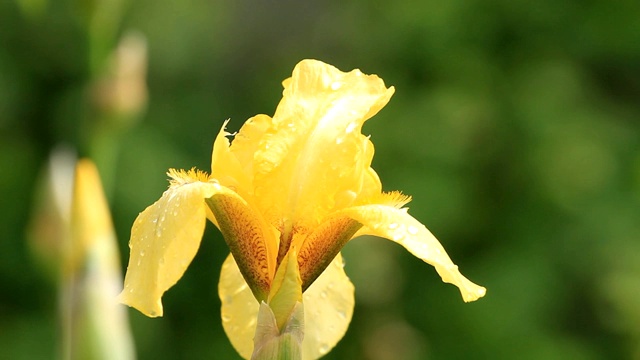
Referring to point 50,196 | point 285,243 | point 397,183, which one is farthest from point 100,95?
point 397,183

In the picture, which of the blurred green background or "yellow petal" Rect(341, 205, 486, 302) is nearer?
"yellow petal" Rect(341, 205, 486, 302)

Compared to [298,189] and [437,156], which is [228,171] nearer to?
[298,189]

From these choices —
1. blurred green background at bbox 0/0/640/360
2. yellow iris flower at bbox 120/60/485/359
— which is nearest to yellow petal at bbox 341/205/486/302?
yellow iris flower at bbox 120/60/485/359

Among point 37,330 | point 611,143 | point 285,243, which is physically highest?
point 285,243

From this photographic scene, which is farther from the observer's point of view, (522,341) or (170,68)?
(170,68)

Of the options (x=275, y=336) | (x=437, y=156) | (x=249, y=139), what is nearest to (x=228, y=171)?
(x=249, y=139)

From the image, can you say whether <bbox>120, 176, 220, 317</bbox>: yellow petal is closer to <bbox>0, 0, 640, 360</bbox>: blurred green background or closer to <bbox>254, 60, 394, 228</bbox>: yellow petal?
<bbox>254, 60, 394, 228</bbox>: yellow petal

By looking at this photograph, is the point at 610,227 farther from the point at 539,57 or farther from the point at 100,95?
the point at 100,95

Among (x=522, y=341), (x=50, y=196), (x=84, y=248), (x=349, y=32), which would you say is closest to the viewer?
(x=84, y=248)
